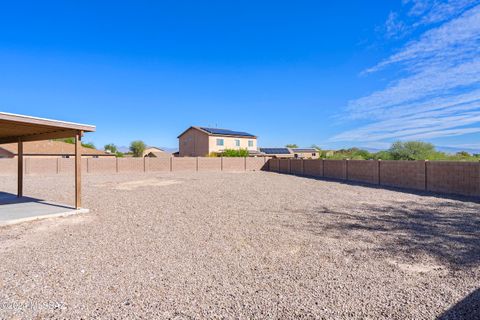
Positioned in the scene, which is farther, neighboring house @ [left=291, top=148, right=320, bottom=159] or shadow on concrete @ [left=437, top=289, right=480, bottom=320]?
neighboring house @ [left=291, top=148, right=320, bottom=159]

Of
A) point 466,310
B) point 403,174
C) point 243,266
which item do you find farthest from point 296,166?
point 466,310

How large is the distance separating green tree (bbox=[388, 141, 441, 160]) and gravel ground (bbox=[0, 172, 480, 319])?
1176 cm

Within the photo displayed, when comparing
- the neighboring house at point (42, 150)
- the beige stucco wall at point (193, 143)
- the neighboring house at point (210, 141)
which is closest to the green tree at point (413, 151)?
the neighboring house at point (210, 141)

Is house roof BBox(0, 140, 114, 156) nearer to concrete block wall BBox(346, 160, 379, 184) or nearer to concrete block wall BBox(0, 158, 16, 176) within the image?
concrete block wall BBox(0, 158, 16, 176)

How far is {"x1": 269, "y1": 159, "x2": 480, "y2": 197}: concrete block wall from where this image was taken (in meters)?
11.5

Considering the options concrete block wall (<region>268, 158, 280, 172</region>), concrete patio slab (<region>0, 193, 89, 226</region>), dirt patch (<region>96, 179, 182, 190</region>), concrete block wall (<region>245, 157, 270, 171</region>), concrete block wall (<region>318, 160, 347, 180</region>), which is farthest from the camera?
concrete block wall (<region>245, 157, 270, 171</region>)

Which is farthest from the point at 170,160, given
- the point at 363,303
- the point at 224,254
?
the point at 363,303

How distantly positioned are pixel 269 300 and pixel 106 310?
1821 millimetres

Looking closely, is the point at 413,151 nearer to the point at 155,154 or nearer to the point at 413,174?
the point at 413,174

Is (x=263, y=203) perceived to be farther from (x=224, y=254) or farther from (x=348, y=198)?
(x=224, y=254)

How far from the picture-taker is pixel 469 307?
3.10 meters

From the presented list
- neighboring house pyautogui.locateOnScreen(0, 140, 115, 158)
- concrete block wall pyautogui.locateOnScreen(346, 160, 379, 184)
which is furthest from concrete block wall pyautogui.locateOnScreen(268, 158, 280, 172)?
neighboring house pyautogui.locateOnScreen(0, 140, 115, 158)

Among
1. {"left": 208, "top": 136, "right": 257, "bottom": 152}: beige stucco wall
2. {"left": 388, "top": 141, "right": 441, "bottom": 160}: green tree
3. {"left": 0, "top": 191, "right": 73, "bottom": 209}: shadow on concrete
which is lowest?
{"left": 0, "top": 191, "right": 73, "bottom": 209}: shadow on concrete

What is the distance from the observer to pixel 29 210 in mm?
8102
